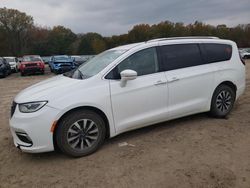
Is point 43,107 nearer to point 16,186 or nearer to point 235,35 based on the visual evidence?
point 16,186

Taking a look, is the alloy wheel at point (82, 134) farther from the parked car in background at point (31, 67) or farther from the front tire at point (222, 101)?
the parked car in background at point (31, 67)

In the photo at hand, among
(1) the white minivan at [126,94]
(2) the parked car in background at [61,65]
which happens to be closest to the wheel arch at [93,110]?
(1) the white minivan at [126,94]

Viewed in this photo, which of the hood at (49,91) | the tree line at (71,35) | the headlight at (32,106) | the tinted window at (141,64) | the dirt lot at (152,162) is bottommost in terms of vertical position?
the dirt lot at (152,162)

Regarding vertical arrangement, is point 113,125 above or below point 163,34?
below

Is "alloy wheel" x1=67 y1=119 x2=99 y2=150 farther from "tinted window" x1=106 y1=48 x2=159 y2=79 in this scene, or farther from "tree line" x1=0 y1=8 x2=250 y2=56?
"tree line" x1=0 y1=8 x2=250 y2=56

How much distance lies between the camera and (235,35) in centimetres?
6931

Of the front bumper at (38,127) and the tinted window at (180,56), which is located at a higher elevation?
the tinted window at (180,56)

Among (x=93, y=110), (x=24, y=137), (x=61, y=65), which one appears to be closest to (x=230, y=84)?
(x=93, y=110)

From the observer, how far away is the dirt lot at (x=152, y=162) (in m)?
3.28

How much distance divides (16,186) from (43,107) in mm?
1090

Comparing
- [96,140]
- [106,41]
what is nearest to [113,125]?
[96,140]

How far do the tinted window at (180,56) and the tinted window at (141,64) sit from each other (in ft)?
0.65

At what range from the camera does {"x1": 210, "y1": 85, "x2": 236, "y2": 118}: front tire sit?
17.3ft

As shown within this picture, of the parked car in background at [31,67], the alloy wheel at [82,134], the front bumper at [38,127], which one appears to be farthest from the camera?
the parked car in background at [31,67]
